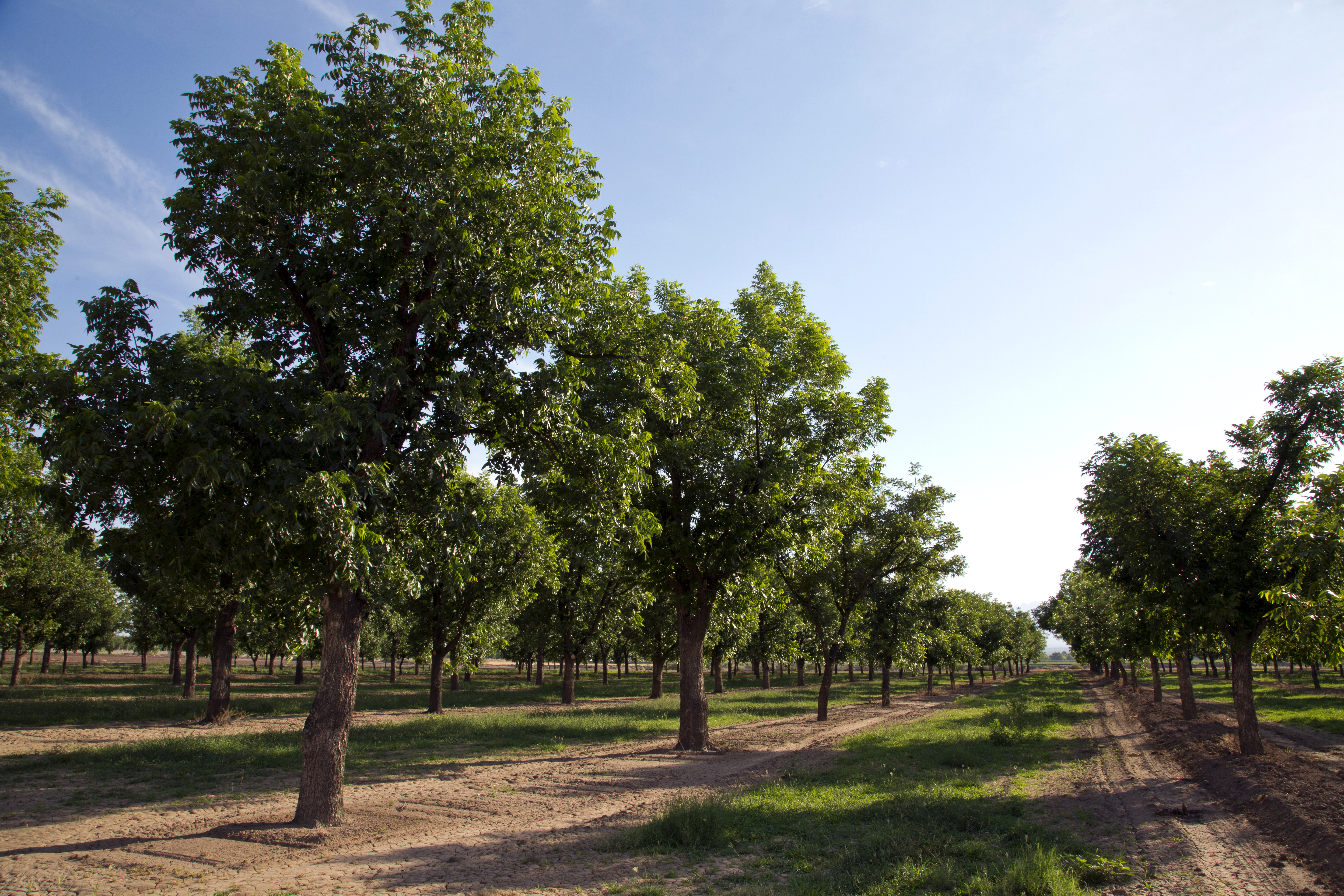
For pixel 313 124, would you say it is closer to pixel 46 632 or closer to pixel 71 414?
pixel 71 414

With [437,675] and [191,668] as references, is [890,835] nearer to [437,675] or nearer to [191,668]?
[437,675]

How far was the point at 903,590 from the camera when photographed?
109ft

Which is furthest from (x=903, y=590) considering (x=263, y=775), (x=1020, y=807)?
(x=263, y=775)

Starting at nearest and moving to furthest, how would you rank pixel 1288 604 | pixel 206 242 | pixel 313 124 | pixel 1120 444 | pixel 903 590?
pixel 313 124 < pixel 206 242 < pixel 1288 604 < pixel 1120 444 < pixel 903 590

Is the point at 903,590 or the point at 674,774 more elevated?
the point at 903,590

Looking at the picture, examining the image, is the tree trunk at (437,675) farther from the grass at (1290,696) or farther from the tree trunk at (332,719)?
the grass at (1290,696)

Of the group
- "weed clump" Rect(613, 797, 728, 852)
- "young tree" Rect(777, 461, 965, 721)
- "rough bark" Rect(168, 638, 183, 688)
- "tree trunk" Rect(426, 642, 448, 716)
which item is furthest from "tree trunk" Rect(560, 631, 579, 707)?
"rough bark" Rect(168, 638, 183, 688)

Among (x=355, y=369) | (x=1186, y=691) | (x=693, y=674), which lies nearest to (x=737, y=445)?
(x=693, y=674)

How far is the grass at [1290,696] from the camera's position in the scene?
2836 cm

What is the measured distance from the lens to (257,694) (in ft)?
125

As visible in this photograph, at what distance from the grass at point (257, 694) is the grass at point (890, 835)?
1431 centimetres

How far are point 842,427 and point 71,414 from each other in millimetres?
16375

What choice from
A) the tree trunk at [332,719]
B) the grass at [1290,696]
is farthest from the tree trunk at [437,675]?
the grass at [1290,696]

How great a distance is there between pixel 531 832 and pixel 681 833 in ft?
8.11
